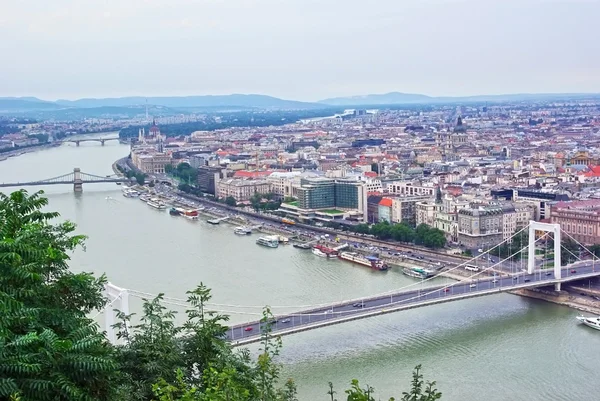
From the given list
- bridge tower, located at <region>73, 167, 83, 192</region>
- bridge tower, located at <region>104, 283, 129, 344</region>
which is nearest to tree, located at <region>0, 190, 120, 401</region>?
bridge tower, located at <region>104, 283, 129, 344</region>

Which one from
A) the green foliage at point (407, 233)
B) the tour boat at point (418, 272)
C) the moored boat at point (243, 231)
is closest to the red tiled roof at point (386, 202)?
the green foliage at point (407, 233)

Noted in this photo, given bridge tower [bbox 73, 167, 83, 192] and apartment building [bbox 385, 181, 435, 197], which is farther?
bridge tower [bbox 73, 167, 83, 192]

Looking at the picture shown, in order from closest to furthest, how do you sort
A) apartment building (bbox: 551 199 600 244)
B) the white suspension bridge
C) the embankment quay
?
the white suspension bridge → the embankment quay → apartment building (bbox: 551 199 600 244)

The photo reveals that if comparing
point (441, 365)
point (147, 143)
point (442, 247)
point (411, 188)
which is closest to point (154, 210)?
point (411, 188)

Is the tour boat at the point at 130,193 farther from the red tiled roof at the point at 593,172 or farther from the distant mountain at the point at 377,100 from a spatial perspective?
the distant mountain at the point at 377,100

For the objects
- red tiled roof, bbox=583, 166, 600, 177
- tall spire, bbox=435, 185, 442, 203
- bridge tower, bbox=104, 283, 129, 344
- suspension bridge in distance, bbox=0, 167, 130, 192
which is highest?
bridge tower, bbox=104, 283, 129, 344

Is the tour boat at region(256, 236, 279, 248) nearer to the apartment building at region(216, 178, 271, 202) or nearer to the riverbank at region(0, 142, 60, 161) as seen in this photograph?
the apartment building at region(216, 178, 271, 202)
